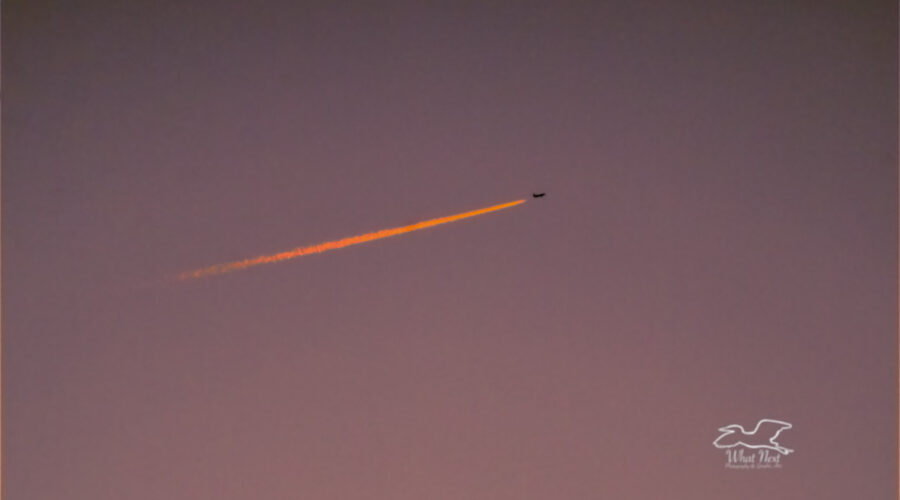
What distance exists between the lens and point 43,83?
160cm

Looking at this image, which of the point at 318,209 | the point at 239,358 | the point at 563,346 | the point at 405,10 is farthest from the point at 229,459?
the point at 405,10

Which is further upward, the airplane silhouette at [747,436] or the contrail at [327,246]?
the contrail at [327,246]

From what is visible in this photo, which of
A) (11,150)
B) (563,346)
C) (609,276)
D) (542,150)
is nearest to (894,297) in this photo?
(609,276)

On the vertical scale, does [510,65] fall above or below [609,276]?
above

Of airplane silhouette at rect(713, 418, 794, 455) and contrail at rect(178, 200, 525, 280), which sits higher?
contrail at rect(178, 200, 525, 280)

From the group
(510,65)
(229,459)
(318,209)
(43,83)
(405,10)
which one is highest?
(405,10)

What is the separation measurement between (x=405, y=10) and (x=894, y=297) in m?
1.45

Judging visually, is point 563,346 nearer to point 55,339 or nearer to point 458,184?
point 458,184

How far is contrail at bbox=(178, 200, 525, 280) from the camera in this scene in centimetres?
160

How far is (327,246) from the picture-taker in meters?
1.61

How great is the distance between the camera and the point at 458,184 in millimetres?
1641

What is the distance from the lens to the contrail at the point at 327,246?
1.60m

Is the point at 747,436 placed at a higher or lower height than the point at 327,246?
lower

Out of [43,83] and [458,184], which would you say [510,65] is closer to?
[458,184]
